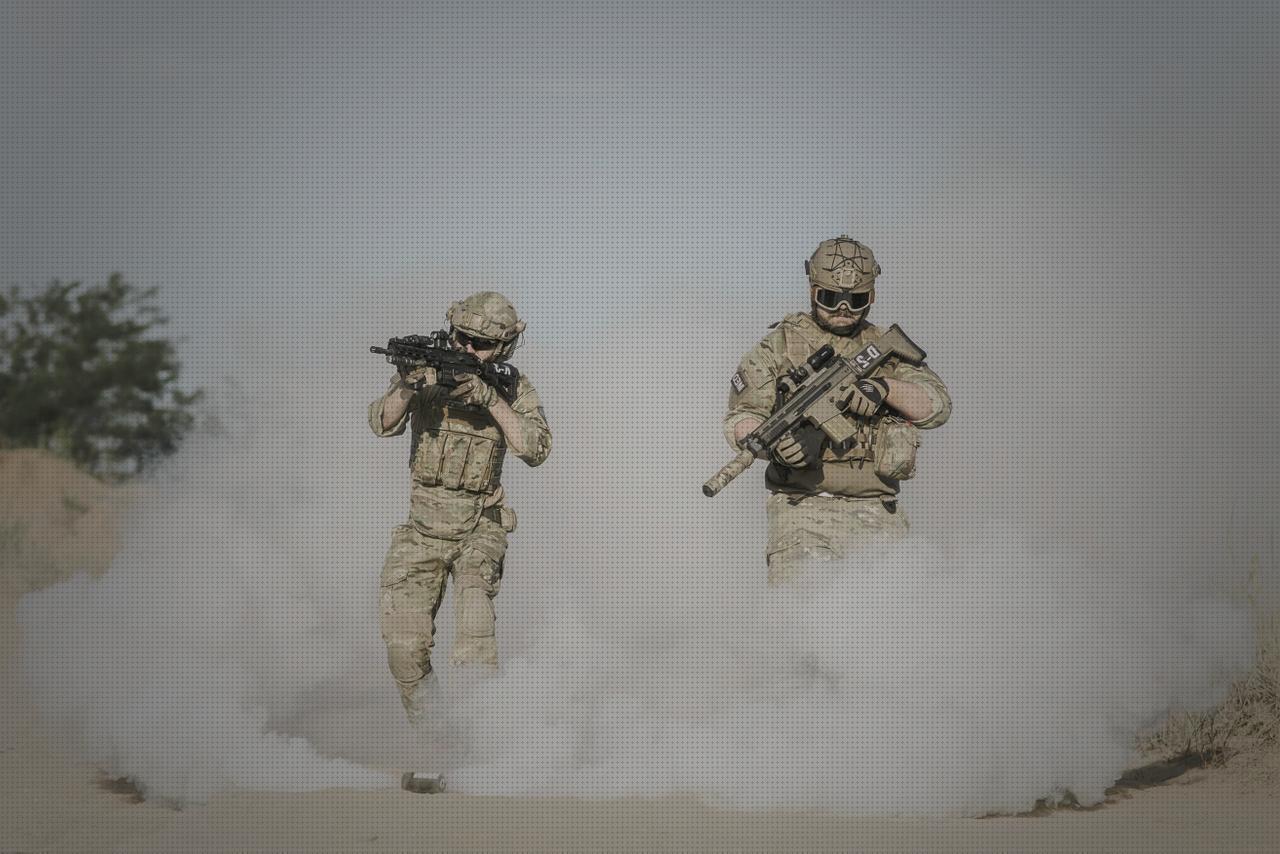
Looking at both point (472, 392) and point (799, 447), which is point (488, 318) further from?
point (799, 447)

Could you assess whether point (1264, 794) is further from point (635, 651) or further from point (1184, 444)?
point (1184, 444)

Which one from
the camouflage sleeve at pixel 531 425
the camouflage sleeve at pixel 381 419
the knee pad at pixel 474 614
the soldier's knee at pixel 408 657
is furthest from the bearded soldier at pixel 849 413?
the soldier's knee at pixel 408 657

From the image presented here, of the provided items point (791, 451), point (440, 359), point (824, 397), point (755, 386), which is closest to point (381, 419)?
point (440, 359)

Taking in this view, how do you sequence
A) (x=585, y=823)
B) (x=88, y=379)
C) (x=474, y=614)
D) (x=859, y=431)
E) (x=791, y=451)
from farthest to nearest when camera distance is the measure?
(x=88, y=379), (x=474, y=614), (x=859, y=431), (x=791, y=451), (x=585, y=823)

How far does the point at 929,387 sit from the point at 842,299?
554mm

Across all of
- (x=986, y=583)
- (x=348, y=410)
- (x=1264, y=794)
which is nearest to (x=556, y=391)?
(x=348, y=410)

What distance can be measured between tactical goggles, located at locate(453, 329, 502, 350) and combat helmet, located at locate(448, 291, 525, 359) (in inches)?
1.0

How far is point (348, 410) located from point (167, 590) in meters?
3.36

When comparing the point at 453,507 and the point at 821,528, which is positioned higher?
the point at 453,507

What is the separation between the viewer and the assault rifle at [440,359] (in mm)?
6695

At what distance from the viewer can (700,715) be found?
23.0 feet

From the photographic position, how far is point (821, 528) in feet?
22.2

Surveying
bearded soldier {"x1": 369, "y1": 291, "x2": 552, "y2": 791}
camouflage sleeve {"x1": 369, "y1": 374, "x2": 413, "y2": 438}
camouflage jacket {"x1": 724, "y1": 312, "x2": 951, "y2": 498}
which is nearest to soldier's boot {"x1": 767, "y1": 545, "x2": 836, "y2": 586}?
camouflage jacket {"x1": 724, "y1": 312, "x2": 951, "y2": 498}

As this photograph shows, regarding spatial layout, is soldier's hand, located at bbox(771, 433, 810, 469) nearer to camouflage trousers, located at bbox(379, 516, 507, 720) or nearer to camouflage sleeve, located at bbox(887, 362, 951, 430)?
camouflage sleeve, located at bbox(887, 362, 951, 430)
